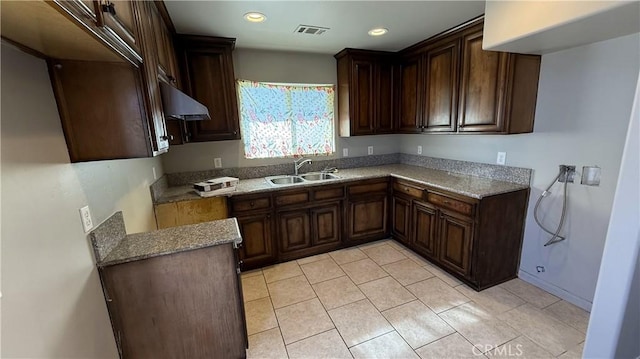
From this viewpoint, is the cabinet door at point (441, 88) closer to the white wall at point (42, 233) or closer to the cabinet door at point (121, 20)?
the cabinet door at point (121, 20)

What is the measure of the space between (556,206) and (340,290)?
1927 millimetres

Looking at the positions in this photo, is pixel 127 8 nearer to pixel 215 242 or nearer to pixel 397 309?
pixel 215 242

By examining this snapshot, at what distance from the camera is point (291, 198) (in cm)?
280

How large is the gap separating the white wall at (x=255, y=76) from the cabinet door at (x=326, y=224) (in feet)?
2.70

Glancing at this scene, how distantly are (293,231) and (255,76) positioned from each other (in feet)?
5.91

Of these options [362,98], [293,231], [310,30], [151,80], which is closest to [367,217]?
[293,231]

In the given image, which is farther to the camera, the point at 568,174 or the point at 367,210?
the point at 367,210

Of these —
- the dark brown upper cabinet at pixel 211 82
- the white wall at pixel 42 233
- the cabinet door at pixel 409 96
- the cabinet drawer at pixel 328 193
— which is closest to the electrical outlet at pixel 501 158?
the cabinet door at pixel 409 96

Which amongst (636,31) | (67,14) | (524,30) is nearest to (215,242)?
(67,14)

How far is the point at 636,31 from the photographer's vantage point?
161 centimetres

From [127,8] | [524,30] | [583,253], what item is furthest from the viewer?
[583,253]

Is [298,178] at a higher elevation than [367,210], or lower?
higher

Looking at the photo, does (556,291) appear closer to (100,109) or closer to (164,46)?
(100,109)

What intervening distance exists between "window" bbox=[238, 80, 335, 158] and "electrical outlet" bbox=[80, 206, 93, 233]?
198 centimetres
